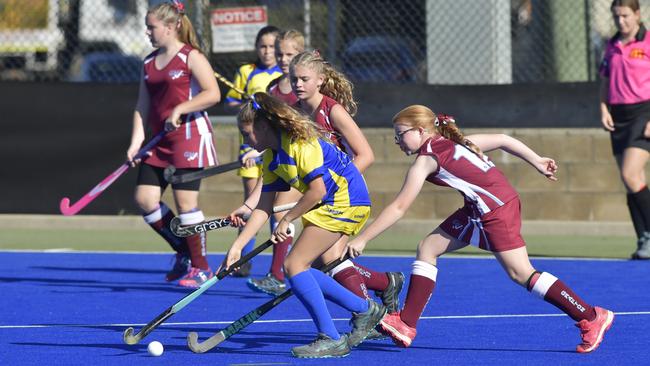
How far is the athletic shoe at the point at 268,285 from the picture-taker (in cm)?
873

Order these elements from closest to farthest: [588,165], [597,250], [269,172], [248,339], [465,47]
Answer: [269,172] < [248,339] < [597,250] < [588,165] < [465,47]

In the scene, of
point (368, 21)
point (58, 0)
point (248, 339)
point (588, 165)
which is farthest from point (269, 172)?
point (58, 0)

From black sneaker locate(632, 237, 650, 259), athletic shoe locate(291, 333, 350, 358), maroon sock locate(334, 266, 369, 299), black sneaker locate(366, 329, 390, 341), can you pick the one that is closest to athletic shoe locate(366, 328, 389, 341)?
black sneaker locate(366, 329, 390, 341)

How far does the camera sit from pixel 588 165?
12.7 m

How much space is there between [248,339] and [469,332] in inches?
46.0

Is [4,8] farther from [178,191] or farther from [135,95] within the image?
[178,191]

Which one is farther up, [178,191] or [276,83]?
[276,83]

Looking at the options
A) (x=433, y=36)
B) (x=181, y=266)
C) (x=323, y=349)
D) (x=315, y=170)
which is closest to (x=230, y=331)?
(x=323, y=349)

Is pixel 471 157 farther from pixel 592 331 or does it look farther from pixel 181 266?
pixel 181 266

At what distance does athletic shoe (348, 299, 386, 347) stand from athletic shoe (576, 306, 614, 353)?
0.97 meters

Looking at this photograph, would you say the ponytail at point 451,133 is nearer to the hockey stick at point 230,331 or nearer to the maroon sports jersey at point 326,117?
the maroon sports jersey at point 326,117

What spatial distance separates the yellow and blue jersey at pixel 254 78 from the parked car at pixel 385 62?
399cm

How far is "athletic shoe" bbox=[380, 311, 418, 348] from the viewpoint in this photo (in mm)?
6668

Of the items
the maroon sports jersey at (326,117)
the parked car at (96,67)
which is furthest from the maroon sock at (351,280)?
the parked car at (96,67)
